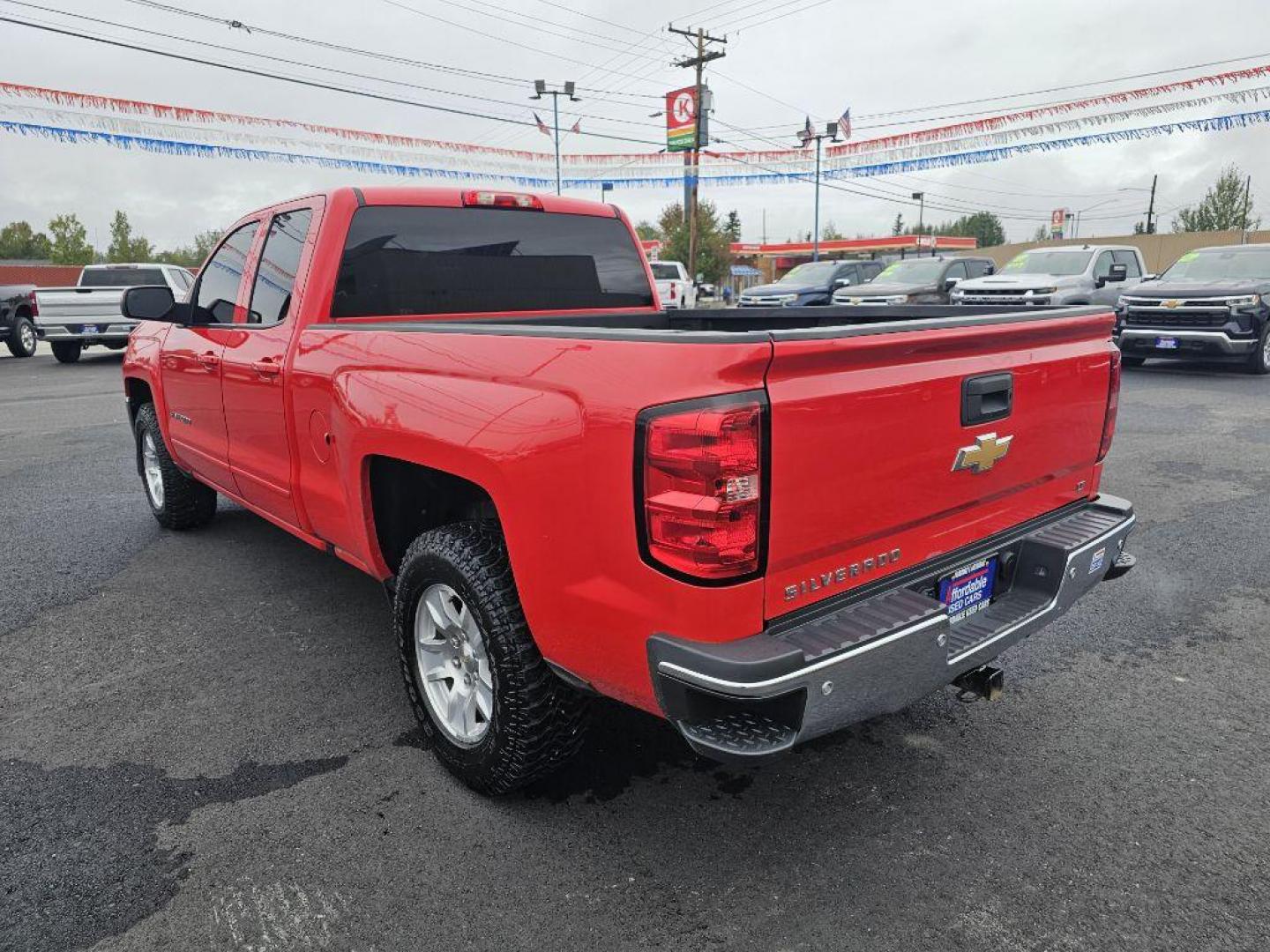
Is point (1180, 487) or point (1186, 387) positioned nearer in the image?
point (1180, 487)

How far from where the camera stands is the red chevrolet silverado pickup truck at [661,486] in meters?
2.01

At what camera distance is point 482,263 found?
397 cm

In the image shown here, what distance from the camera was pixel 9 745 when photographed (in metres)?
3.09

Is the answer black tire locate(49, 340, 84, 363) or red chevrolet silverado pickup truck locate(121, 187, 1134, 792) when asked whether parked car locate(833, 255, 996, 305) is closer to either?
red chevrolet silverado pickup truck locate(121, 187, 1134, 792)

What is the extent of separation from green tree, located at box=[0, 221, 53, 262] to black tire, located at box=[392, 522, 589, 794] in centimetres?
8674

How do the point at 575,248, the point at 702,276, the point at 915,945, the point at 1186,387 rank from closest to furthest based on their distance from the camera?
the point at 915,945, the point at 575,248, the point at 1186,387, the point at 702,276

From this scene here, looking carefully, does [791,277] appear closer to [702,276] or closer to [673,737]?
[673,737]

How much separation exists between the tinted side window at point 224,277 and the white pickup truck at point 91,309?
12.2 meters

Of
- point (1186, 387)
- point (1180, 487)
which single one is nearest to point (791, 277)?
point (1186, 387)

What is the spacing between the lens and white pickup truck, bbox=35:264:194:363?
52.4 ft

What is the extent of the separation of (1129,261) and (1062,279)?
9.90 feet

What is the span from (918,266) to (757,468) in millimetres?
18296

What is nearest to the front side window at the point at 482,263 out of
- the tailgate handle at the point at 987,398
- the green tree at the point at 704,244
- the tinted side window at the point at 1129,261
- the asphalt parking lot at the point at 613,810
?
the asphalt parking lot at the point at 613,810

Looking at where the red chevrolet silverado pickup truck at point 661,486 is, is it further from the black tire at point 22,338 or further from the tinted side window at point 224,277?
the black tire at point 22,338
